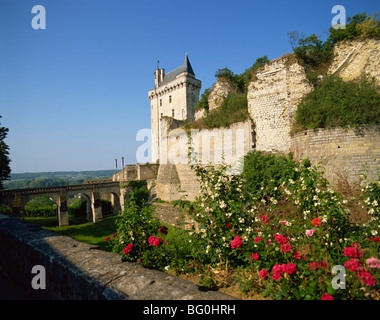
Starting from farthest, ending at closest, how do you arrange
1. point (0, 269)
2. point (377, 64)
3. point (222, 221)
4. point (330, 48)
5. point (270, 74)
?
point (270, 74) < point (330, 48) < point (377, 64) < point (0, 269) < point (222, 221)

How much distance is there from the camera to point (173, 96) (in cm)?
3603

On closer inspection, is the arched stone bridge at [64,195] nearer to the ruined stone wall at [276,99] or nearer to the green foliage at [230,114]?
the green foliage at [230,114]

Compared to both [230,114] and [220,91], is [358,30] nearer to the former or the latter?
[230,114]

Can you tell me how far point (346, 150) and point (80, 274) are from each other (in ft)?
33.4

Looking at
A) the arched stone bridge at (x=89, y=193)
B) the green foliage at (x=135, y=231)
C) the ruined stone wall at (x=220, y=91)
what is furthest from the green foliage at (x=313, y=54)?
the arched stone bridge at (x=89, y=193)

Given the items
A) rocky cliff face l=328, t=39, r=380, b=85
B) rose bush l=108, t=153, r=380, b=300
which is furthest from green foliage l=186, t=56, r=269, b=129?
rose bush l=108, t=153, r=380, b=300

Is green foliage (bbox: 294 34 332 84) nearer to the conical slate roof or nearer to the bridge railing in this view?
the bridge railing

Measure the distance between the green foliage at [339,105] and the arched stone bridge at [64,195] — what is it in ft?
79.0

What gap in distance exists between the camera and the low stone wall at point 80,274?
2.02m
